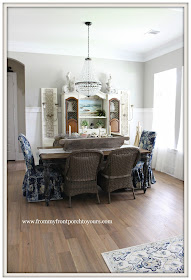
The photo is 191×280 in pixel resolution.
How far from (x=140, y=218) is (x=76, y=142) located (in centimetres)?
149

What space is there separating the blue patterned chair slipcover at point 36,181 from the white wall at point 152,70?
3004 mm

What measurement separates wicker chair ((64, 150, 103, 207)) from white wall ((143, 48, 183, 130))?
2.67m

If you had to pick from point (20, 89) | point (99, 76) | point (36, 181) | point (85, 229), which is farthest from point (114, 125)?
point (85, 229)

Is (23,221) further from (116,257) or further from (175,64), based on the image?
(175,64)

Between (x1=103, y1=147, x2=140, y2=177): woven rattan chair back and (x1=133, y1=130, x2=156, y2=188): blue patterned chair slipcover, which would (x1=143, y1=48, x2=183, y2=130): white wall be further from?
(x1=103, y1=147, x2=140, y2=177): woven rattan chair back

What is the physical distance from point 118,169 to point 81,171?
0.53 meters

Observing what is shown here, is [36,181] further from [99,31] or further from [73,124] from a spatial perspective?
[99,31]

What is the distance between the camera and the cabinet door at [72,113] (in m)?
5.58

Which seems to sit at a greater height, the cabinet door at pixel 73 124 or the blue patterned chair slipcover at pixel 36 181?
the cabinet door at pixel 73 124

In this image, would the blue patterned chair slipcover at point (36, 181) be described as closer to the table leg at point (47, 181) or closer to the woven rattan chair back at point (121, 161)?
the table leg at point (47, 181)

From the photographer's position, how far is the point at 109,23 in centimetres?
413

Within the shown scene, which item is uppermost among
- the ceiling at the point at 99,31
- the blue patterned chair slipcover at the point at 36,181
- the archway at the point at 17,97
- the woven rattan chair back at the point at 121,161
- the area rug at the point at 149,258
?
the ceiling at the point at 99,31

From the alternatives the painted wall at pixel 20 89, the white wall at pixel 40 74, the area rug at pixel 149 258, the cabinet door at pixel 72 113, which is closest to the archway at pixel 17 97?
the painted wall at pixel 20 89

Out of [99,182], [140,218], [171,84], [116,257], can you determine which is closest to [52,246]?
[116,257]
